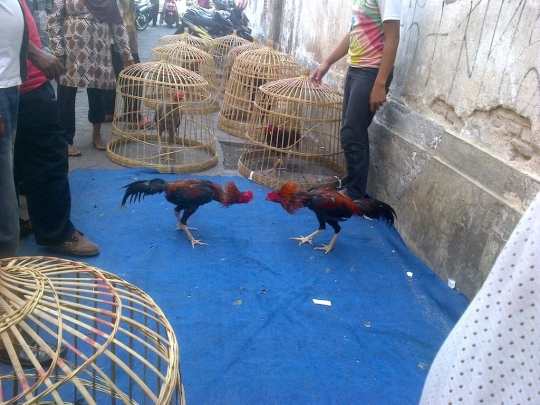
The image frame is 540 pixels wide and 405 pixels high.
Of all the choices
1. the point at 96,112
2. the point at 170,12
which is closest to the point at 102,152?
the point at 96,112

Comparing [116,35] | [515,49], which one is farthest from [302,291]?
[116,35]

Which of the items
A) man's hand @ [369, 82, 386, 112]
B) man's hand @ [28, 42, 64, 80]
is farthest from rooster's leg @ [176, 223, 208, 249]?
man's hand @ [369, 82, 386, 112]

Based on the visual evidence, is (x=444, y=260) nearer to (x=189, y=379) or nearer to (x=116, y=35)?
(x=189, y=379)

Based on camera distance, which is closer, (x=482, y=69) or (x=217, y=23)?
(x=482, y=69)

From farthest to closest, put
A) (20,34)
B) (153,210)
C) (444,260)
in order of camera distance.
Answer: (153,210), (444,260), (20,34)

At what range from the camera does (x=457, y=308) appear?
302cm

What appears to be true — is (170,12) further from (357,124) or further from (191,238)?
(191,238)

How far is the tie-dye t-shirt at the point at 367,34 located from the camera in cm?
371

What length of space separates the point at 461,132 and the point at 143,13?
17742 mm

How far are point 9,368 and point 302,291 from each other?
173 centimetres

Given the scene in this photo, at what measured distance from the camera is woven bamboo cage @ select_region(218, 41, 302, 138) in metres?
6.04

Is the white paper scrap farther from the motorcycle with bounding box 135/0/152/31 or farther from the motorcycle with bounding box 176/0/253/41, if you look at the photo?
the motorcycle with bounding box 135/0/152/31

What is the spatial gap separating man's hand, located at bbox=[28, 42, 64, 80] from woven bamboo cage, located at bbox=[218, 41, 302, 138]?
11.6 ft

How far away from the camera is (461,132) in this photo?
3.25 m
